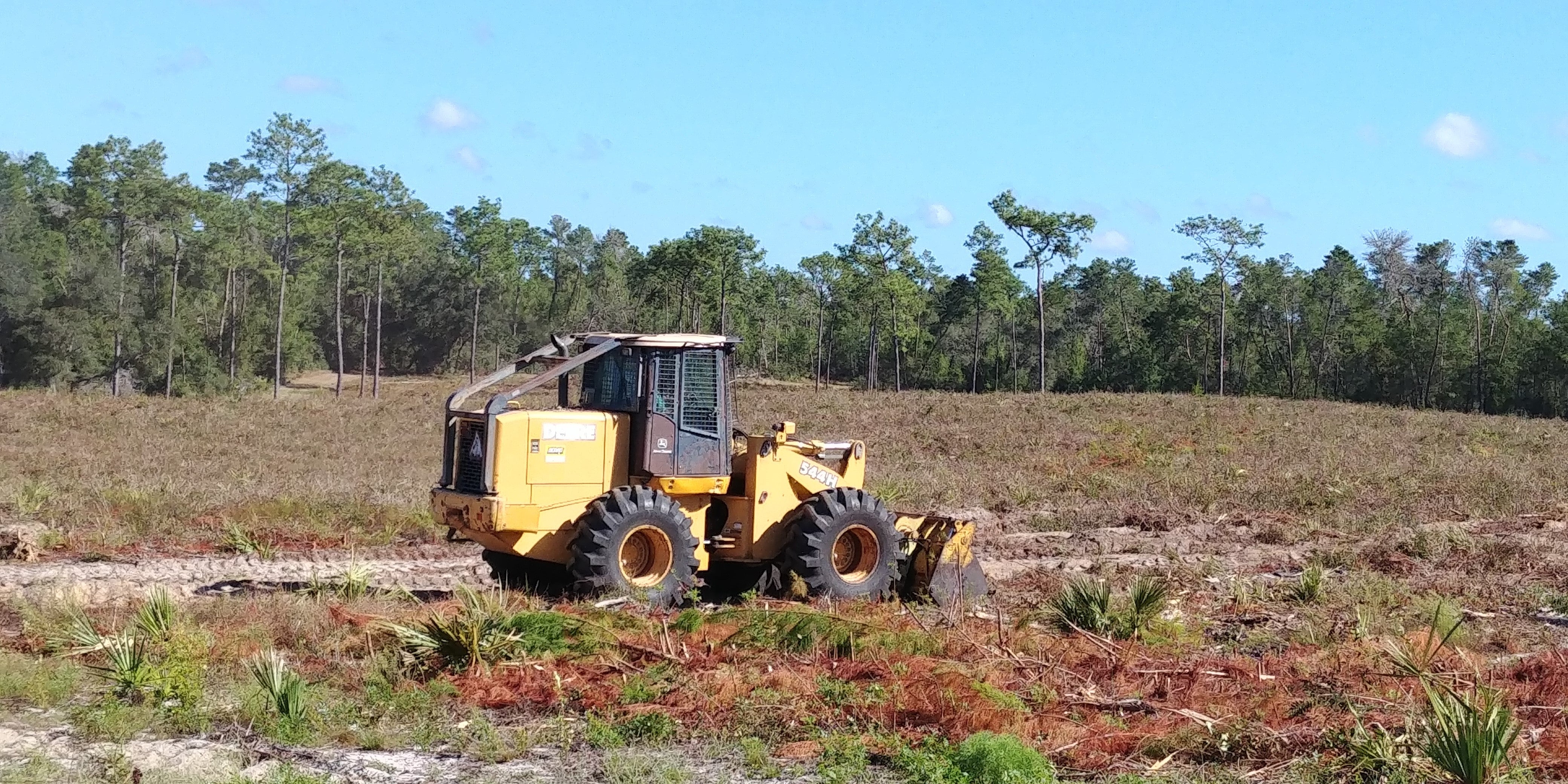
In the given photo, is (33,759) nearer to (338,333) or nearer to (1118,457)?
(1118,457)

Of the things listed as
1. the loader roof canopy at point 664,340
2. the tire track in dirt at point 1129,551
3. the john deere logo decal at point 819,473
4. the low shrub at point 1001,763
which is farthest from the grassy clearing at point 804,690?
the tire track in dirt at point 1129,551

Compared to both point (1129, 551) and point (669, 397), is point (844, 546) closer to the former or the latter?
point (669, 397)

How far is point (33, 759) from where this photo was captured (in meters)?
7.50

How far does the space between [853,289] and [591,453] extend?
206 ft

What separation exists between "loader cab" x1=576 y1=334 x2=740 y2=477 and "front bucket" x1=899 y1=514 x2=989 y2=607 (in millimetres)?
2222

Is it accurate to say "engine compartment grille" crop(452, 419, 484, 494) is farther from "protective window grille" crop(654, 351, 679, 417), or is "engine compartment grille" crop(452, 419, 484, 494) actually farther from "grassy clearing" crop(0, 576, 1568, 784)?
"protective window grille" crop(654, 351, 679, 417)

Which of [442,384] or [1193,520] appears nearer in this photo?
[1193,520]

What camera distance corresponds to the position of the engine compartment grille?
1242cm

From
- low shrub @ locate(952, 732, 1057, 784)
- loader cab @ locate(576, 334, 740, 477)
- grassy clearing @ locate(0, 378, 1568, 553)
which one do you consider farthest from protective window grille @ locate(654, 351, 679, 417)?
grassy clearing @ locate(0, 378, 1568, 553)

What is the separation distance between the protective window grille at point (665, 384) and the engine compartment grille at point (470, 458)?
65.9 inches

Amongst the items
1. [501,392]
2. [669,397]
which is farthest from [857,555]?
[501,392]

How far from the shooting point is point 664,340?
13.0 meters

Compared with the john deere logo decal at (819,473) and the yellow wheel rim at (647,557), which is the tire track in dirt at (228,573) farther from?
the john deere logo decal at (819,473)

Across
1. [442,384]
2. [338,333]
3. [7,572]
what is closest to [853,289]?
[442,384]
